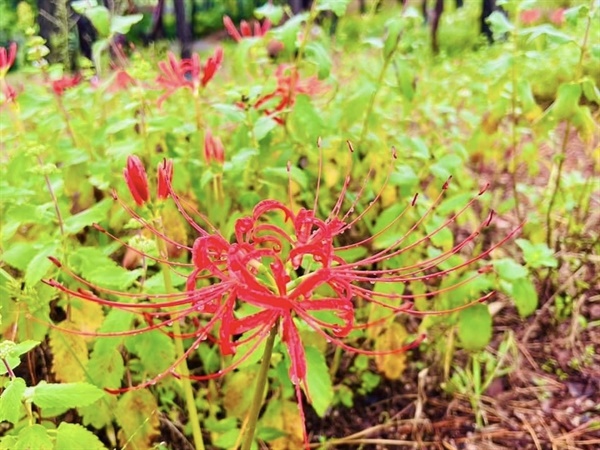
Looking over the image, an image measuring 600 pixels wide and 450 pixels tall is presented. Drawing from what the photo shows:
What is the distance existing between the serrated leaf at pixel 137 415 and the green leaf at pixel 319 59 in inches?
32.6

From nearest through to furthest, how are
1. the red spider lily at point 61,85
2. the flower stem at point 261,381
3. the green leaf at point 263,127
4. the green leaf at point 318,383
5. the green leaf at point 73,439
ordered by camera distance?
the flower stem at point 261,381, the green leaf at point 73,439, the green leaf at point 318,383, the green leaf at point 263,127, the red spider lily at point 61,85

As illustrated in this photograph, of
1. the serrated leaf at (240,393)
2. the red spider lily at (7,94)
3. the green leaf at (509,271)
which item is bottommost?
the serrated leaf at (240,393)

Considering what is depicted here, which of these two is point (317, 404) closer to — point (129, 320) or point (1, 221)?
point (129, 320)

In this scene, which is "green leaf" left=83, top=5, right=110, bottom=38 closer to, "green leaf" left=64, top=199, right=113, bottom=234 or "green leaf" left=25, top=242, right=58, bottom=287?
"green leaf" left=64, top=199, right=113, bottom=234

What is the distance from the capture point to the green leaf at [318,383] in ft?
4.08

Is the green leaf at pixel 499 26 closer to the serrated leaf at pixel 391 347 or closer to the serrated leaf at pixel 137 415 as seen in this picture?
the serrated leaf at pixel 391 347

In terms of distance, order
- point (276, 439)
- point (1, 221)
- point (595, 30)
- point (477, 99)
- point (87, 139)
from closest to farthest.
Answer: point (276, 439) < point (1, 221) < point (595, 30) < point (87, 139) < point (477, 99)

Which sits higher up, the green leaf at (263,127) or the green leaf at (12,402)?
the green leaf at (263,127)

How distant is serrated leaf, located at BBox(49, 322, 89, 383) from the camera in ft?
4.31

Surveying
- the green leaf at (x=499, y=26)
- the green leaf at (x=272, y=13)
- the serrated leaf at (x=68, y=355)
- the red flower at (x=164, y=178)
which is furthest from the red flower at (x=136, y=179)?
the green leaf at (x=499, y=26)

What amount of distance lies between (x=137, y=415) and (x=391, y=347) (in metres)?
0.66

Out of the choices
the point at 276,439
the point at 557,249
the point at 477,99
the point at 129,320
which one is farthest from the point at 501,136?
the point at 129,320

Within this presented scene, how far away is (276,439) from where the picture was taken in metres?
1.49

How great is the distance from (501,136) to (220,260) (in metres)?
1.57
